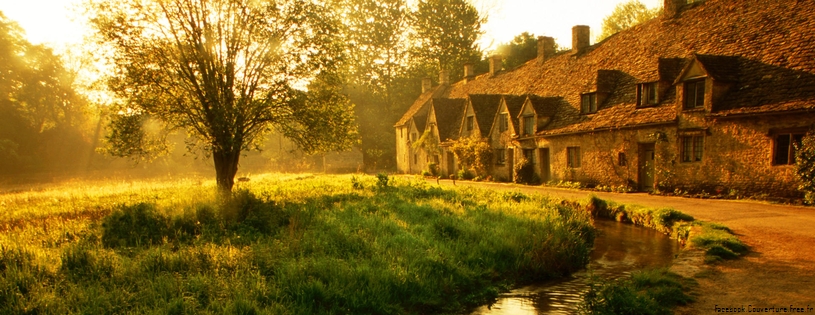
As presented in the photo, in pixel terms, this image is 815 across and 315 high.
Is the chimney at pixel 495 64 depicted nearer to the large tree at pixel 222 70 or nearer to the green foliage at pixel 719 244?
the large tree at pixel 222 70

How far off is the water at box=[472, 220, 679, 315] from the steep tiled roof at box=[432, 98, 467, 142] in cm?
2512

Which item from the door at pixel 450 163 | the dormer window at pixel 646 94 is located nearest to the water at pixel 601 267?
the dormer window at pixel 646 94

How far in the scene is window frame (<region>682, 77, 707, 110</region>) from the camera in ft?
60.5

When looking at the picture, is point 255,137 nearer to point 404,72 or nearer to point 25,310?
point 25,310

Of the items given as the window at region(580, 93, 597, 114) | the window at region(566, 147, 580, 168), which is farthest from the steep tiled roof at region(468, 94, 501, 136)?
the window at region(580, 93, 597, 114)

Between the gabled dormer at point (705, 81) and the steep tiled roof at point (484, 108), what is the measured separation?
50.2 feet

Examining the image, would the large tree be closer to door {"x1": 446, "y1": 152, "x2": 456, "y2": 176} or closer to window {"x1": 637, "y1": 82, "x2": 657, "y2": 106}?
window {"x1": 637, "y1": 82, "x2": 657, "y2": 106}

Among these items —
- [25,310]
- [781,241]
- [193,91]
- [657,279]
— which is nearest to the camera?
[25,310]

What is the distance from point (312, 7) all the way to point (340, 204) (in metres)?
8.84

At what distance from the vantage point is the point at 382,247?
9.90 meters

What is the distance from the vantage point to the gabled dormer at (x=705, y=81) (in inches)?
705

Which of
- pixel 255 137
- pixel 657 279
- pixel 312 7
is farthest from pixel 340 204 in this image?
pixel 657 279

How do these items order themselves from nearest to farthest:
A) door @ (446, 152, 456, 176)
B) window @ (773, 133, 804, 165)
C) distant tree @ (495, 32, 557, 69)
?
1. window @ (773, 133, 804, 165)
2. door @ (446, 152, 456, 176)
3. distant tree @ (495, 32, 557, 69)

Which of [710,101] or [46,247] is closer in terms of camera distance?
[46,247]
